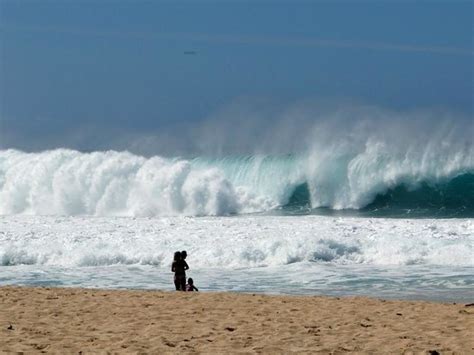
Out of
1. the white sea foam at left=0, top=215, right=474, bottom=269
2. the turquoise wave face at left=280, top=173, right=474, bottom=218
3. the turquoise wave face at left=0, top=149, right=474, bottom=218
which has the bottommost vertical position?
the white sea foam at left=0, top=215, right=474, bottom=269

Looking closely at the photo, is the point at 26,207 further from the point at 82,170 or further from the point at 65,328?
the point at 65,328

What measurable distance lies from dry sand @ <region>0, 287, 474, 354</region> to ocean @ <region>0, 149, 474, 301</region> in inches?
94.5

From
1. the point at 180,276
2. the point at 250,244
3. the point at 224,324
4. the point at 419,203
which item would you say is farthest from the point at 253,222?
the point at 224,324

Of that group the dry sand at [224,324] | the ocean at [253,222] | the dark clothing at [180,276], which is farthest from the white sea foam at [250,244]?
the dry sand at [224,324]

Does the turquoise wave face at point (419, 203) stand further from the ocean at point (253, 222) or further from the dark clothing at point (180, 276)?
the dark clothing at point (180, 276)

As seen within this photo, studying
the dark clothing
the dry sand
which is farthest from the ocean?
the dry sand

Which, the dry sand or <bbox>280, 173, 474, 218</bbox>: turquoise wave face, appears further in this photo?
<bbox>280, 173, 474, 218</bbox>: turquoise wave face

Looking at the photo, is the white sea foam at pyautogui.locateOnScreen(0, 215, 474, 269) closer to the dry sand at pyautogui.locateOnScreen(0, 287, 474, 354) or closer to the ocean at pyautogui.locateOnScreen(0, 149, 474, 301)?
the ocean at pyautogui.locateOnScreen(0, 149, 474, 301)

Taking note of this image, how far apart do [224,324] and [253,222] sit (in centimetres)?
1313

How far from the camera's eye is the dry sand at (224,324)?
701cm

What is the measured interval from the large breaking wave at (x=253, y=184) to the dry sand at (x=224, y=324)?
17763 mm

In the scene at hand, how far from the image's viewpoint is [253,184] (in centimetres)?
3372

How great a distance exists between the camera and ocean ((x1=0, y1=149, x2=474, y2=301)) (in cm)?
1386

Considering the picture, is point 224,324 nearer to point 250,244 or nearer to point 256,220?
point 250,244
